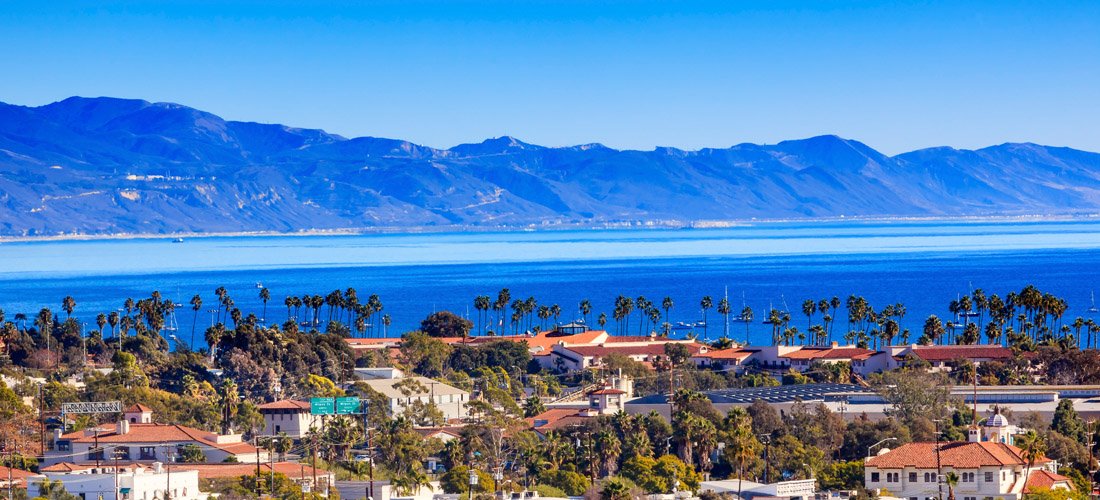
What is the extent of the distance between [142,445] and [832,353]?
5650 cm

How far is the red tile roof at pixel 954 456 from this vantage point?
2586 inches

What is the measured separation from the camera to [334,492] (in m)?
65.5

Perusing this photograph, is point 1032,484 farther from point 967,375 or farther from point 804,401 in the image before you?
point 967,375

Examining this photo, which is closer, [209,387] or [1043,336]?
[209,387]

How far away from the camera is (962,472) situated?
65.6m

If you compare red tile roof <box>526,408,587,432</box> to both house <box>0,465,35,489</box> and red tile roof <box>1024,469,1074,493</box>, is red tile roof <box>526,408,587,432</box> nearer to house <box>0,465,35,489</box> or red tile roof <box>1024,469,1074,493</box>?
house <box>0,465,35,489</box>

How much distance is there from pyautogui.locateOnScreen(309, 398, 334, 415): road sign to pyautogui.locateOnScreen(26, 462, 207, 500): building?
19.4m

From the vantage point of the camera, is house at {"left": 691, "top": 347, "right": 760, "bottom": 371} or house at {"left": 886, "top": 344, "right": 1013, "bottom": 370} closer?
house at {"left": 886, "top": 344, "right": 1013, "bottom": 370}

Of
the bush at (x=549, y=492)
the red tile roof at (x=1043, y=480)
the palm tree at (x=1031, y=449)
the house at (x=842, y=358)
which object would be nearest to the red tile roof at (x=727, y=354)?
the house at (x=842, y=358)

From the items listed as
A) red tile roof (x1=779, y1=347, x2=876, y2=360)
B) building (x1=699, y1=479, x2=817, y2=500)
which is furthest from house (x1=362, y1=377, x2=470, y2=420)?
building (x1=699, y1=479, x2=817, y2=500)

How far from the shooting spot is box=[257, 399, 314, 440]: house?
88375 mm

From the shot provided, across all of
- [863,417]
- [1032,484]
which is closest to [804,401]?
[863,417]

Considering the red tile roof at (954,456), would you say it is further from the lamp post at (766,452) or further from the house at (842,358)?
the house at (842,358)

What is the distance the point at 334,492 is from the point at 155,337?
68.6m
